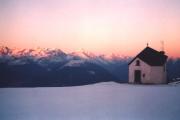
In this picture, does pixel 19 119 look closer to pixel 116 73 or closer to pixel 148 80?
pixel 116 73

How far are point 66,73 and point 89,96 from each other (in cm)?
32

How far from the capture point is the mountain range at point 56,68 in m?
3.43

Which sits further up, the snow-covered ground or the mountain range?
the mountain range

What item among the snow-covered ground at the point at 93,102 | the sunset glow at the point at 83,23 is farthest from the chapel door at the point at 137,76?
the sunset glow at the point at 83,23

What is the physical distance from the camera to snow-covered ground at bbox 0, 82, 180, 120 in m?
3.35

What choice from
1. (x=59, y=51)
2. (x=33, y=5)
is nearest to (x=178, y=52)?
(x=59, y=51)

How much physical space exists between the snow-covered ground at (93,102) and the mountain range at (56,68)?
70 mm

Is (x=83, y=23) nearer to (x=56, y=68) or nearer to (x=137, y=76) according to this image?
(x=56, y=68)

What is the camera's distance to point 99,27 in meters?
3.49

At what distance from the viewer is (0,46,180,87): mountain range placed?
3428mm

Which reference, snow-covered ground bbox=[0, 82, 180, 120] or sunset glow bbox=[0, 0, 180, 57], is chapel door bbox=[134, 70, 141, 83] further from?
sunset glow bbox=[0, 0, 180, 57]

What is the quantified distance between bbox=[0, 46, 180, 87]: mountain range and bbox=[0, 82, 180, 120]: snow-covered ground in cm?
7

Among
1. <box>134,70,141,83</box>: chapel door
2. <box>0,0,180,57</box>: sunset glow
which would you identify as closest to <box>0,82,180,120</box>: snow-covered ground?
<box>134,70,141,83</box>: chapel door

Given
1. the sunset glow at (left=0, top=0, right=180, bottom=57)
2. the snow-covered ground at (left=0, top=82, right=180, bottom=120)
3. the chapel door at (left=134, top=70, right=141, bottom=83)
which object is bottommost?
the snow-covered ground at (left=0, top=82, right=180, bottom=120)
